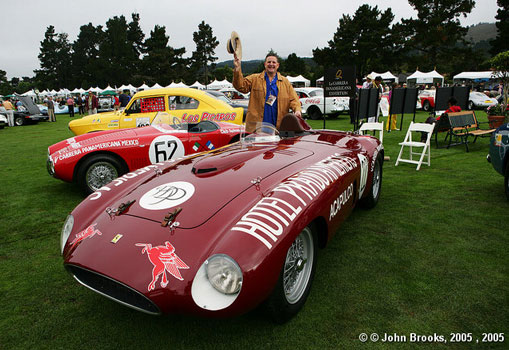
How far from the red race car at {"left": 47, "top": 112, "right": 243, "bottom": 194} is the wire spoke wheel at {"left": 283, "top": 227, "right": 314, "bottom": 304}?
311 cm

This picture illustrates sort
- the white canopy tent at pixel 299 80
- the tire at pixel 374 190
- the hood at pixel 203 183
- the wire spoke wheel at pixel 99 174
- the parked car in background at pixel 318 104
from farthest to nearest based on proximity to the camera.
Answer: the white canopy tent at pixel 299 80
the parked car in background at pixel 318 104
the wire spoke wheel at pixel 99 174
the tire at pixel 374 190
the hood at pixel 203 183

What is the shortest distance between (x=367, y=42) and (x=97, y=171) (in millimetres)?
58936

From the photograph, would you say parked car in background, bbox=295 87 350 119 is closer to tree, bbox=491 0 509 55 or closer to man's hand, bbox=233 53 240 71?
man's hand, bbox=233 53 240 71

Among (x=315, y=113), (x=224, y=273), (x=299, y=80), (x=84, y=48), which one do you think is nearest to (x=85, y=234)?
(x=224, y=273)

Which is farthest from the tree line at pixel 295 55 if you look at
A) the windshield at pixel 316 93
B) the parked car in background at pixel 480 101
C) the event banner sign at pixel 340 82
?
the event banner sign at pixel 340 82

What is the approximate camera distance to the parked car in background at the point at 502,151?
4383mm

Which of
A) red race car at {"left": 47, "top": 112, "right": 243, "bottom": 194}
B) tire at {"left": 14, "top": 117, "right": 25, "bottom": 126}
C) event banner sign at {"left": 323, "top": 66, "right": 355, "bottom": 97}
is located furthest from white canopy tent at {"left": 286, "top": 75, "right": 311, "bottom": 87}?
red race car at {"left": 47, "top": 112, "right": 243, "bottom": 194}

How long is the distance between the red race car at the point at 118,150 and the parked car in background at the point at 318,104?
36.3ft

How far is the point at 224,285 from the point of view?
1.72m

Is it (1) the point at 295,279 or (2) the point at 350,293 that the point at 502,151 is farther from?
(1) the point at 295,279

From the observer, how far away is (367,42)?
2181 inches

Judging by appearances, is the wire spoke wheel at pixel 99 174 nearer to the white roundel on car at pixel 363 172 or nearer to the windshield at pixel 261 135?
the windshield at pixel 261 135

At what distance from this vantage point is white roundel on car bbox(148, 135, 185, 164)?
17.0ft

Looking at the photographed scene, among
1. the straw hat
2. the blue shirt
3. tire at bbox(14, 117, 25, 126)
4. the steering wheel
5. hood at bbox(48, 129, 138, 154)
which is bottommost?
tire at bbox(14, 117, 25, 126)
